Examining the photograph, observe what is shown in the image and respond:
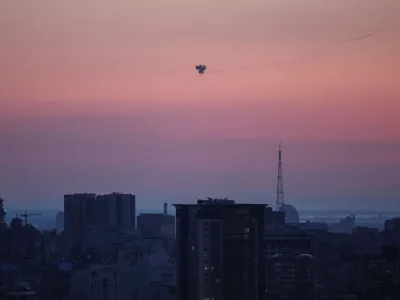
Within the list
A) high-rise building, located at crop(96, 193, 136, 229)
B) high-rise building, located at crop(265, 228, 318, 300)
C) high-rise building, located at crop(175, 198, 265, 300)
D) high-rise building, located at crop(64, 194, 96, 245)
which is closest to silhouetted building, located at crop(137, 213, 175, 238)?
high-rise building, located at crop(96, 193, 136, 229)

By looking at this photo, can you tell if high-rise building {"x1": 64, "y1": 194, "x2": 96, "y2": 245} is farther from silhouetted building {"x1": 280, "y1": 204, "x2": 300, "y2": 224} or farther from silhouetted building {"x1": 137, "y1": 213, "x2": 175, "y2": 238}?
silhouetted building {"x1": 280, "y1": 204, "x2": 300, "y2": 224}

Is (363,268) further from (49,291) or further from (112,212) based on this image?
(112,212)

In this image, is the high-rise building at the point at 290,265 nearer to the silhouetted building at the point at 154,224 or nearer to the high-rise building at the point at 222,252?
the high-rise building at the point at 222,252

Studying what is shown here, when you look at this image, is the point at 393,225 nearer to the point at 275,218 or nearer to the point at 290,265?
the point at 275,218

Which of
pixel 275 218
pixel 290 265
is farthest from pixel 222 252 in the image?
pixel 275 218

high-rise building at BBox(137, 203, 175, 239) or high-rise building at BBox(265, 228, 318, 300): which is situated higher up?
high-rise building at BBox(137, 203, 175, 239)

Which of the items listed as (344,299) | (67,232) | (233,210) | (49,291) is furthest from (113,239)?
(233,210)

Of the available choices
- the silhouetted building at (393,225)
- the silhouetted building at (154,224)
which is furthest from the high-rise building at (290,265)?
the silhouetted building at (154,224)
